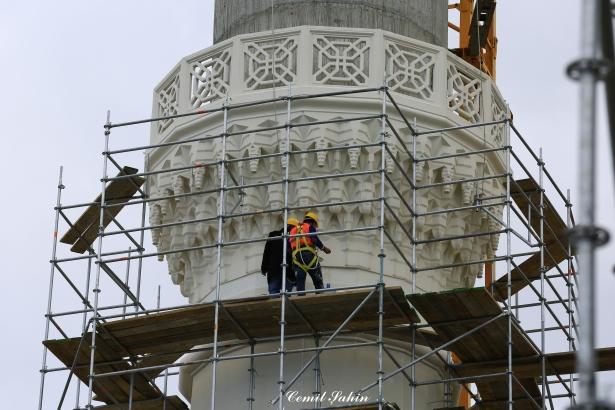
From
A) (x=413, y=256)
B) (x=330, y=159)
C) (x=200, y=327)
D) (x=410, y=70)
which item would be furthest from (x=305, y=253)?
(x=410, y=70)

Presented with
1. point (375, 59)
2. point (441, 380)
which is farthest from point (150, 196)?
point (441, 380)

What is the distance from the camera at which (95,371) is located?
22516mm

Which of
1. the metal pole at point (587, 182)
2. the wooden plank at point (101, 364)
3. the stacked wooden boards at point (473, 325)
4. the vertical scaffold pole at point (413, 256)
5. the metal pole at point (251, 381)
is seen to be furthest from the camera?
the wooden plank at point (101, 364)

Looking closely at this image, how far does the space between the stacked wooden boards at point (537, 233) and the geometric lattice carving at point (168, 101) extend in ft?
15.4

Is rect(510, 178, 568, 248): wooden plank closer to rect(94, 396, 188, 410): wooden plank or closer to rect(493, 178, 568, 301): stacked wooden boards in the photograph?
rect(493, 178, 568, 301): stacked wooden boards

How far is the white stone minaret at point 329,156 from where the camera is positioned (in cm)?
2248

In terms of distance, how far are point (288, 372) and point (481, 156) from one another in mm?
4202

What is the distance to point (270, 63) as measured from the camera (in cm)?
2330

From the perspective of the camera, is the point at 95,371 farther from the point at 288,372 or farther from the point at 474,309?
the point at 474,309

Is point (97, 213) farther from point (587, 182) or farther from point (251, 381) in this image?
point (587, 182)

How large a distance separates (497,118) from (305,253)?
15.6 feet

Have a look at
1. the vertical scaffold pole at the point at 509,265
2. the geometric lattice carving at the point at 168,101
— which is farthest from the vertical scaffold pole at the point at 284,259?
the vertical scaffold pole at the point at 509,265

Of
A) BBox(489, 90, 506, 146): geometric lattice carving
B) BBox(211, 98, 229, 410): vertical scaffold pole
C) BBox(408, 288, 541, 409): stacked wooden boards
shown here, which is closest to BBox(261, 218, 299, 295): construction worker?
BBox(211, 98, 229, 410): vertical scaffold pole

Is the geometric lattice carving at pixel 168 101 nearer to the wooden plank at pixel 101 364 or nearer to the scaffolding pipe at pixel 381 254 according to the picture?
the scaffolding pipe at pixel 381 254
